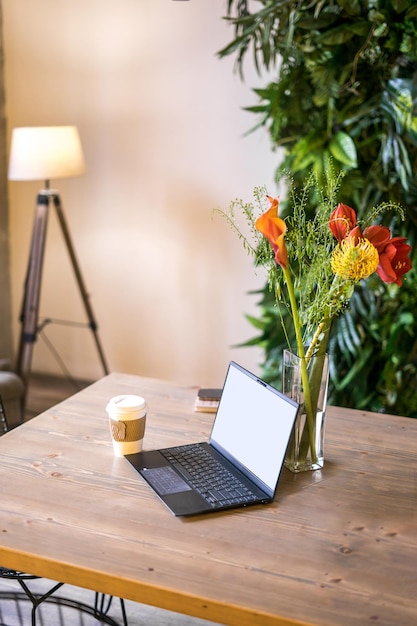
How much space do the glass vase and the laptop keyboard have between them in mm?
150

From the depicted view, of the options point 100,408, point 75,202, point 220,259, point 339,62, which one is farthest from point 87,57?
point 100,408

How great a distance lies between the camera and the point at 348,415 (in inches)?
79.0

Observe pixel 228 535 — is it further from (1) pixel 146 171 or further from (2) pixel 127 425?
(1) pixel 146 171

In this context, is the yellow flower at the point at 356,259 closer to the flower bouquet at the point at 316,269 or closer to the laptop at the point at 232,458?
the flower bouquet at the point at 316,269

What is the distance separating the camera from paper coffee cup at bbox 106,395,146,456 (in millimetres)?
1686

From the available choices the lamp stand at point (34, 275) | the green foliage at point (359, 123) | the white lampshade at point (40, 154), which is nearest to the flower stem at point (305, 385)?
the green foliage at point (359, 123)

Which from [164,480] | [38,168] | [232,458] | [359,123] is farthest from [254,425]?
[38,168]

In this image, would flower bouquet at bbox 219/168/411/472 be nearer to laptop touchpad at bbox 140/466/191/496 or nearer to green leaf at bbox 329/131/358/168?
laptop touchpad at bbox 140/466/191/496

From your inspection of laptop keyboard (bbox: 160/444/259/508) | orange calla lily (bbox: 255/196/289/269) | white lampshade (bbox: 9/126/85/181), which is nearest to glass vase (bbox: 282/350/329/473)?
laptop keyboard (bbox: 160/444/259/508)

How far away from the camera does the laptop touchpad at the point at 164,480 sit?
154 cm

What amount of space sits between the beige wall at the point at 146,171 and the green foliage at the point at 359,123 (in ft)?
2.31

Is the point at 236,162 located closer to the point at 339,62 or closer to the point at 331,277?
the point at 339,62

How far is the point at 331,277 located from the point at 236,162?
2187 millimetres

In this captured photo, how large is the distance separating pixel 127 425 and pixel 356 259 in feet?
2.04
